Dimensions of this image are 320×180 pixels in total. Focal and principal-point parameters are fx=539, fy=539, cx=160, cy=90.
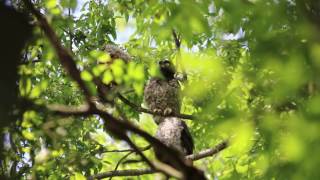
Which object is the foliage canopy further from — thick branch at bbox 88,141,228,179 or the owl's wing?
the owl's wing

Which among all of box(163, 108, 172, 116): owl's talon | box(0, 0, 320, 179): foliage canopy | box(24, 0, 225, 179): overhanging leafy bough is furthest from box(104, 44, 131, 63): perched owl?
box(24, 0, 225, 179): overhanging leafy bough

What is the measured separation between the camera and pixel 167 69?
544cm

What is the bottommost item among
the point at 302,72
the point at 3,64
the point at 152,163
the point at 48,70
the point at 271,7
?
the point at 152,163

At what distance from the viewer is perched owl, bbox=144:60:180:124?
5.39m

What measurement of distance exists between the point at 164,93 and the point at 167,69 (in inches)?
9.6

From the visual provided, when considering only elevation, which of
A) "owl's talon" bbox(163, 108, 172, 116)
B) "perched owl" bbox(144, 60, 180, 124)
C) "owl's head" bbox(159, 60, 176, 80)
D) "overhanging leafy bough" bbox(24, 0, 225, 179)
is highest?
"owl's head" bbox(159, 60, 176, 80)

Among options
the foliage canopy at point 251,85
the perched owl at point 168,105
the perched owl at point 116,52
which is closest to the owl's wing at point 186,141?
the perched owl at point 168,105

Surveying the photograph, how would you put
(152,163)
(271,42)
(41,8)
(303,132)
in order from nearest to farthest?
(303,132) → (152,163) → (271,42) → (41,8)

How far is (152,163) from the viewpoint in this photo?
6.25ft

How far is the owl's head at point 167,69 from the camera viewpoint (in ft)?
17.6

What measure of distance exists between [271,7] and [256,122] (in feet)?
1.47

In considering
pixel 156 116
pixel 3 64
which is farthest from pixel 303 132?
pixel 156 116

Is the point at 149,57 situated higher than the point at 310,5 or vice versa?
the point at 149,57

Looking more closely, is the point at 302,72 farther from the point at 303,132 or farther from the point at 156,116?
the point at 156,116
